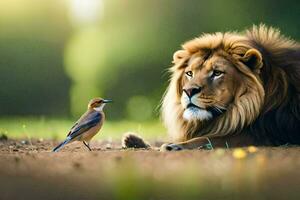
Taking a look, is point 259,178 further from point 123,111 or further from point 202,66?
point 123,111

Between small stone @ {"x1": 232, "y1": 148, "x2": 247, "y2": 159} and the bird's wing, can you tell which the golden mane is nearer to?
the bird's wing

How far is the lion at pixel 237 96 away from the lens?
5586mm

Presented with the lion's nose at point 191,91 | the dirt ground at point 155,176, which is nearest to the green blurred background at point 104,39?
the lion's nose at point 191,91

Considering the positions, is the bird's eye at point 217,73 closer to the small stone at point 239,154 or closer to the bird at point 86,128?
the bird at point 86,128

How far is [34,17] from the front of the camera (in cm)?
1314

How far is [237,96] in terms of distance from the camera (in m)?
5.67

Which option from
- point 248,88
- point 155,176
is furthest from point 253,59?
point 155,176

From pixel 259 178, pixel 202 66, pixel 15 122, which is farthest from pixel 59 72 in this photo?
pixel 259 178

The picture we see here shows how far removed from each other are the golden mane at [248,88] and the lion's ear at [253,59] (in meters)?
0.03

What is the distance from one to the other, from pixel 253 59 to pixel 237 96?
268 millimetres

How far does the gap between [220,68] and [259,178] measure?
173 centimetres

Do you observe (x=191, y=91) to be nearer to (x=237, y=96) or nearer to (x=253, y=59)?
(x=237, y=96)

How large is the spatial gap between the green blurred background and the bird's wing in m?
5.69

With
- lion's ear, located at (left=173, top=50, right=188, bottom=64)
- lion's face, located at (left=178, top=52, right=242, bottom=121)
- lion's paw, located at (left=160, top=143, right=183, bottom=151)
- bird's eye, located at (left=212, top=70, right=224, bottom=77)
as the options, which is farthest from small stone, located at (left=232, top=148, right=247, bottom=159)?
lion's ear, located at (left=173, top=50, right=188, bottom=64)
